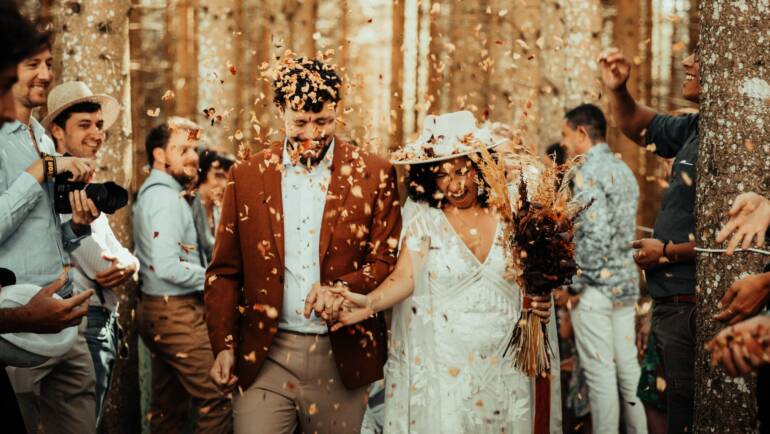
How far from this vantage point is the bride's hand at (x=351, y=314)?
453 centimetres

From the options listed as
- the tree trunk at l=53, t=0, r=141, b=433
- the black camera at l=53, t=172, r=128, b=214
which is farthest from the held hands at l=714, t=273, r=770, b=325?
the tree trunk at l=53, t=0, r=141, b=433

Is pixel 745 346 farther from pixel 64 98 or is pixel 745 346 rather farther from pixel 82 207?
pixel 64 98

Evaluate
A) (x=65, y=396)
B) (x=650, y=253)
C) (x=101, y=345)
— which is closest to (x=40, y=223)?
(x=65, y=396)

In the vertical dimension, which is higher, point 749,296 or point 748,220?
point 748,220

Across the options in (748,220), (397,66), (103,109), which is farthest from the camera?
(397,66)

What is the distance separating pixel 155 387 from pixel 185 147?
183cm

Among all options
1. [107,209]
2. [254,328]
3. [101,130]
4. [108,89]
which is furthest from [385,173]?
[108,89]

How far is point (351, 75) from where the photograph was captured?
52.0 ft

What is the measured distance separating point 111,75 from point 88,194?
2165 millimetres

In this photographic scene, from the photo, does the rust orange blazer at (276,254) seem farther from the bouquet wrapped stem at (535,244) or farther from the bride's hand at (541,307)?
the bride's hand at (541,307)

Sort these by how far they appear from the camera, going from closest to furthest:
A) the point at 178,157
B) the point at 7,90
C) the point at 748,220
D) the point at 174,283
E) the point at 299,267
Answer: the point at 7,90
the point at 748,220
the point at 299,267
the point at 174,283
the point at 178,157

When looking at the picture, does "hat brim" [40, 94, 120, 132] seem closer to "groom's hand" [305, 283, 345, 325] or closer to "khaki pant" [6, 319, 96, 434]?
"khaki pant" [6, 319, 96, 434]

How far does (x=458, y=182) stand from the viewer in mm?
5031

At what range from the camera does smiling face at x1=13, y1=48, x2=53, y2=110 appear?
15.1ft
